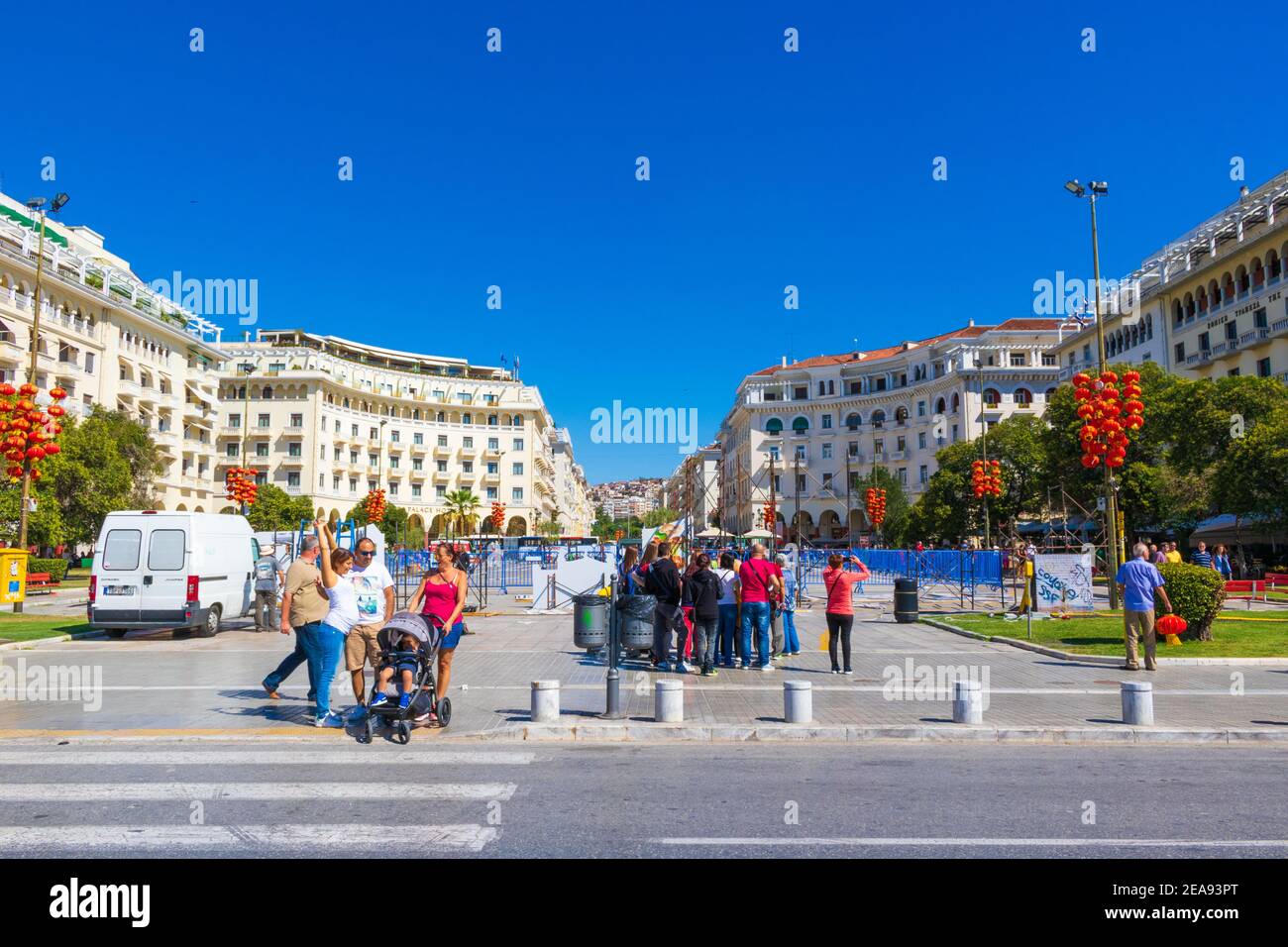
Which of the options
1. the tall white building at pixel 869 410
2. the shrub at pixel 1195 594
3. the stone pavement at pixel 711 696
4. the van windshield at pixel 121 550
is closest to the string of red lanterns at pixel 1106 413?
the shrub at pixel 1195 594

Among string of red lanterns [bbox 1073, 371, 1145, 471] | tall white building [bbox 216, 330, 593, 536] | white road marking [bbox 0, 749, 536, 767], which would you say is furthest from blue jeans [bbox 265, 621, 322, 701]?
tall white building [bbox 216, 330, 593, 536]

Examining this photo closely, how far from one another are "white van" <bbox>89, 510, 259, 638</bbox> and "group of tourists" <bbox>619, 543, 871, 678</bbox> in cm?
857

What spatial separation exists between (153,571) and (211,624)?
1.76 metres

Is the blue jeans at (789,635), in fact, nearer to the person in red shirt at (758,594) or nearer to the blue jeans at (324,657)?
the person in red shirt at (758,594)

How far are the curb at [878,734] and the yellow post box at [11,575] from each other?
729 inches

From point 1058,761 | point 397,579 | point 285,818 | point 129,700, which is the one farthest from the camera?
point 397,579

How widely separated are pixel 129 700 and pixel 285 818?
6011mm

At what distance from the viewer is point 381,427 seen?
3221 inches

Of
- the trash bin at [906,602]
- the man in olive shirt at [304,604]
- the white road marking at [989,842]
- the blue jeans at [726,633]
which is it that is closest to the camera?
the white road marking at [989,842]

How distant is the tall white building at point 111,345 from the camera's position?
43500 mm

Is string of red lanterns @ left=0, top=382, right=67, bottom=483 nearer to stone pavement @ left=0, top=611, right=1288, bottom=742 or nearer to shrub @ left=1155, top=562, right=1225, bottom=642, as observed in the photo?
stone pavement @ left=0, top=611, right=1288, bottom=742
